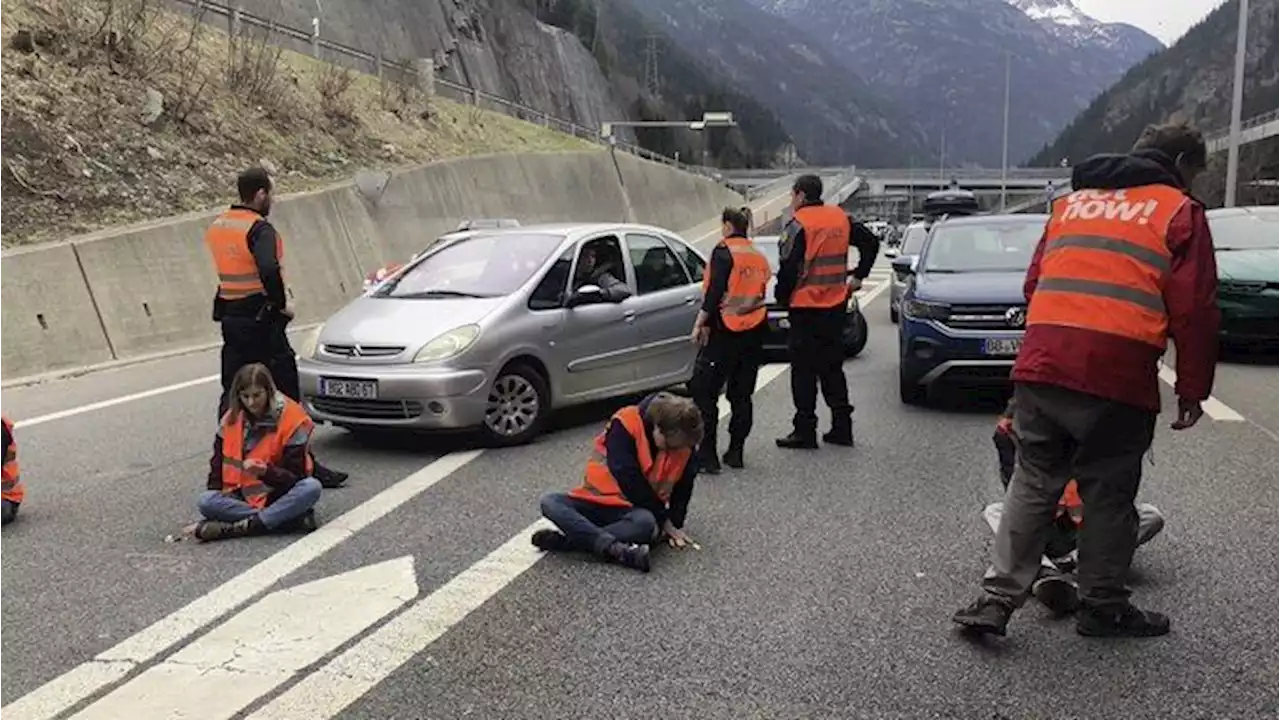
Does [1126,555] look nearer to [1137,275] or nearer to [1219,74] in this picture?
[1137,275]

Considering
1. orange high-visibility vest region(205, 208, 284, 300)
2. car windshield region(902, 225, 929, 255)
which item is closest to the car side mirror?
orange high-visibility vest region(205, 208, 284, 300)

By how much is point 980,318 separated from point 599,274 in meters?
3.05

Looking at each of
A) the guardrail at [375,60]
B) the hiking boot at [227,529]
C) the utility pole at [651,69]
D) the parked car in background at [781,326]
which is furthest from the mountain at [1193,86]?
the hiking boot at [227,529]

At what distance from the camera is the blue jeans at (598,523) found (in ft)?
17.8

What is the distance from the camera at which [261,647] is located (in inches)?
174

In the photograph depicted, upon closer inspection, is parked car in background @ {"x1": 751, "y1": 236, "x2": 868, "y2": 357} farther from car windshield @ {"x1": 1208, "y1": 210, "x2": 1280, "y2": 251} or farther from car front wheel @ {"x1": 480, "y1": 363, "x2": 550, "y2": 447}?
car windshield @ {"x1": 1208, "y1": 210, "x2": 1280, "y2": 251}

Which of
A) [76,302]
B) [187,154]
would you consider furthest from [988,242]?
[187,154]

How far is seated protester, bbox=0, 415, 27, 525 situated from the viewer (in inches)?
243

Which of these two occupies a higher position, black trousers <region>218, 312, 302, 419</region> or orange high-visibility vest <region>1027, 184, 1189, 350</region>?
orange high-visibility vest <region>1027, 184, 1189, 350</region>

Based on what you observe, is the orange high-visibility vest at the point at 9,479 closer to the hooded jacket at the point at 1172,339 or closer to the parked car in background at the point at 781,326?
the hooded jacket at the point at 1172,339

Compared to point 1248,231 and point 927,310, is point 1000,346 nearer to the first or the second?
point 927,310

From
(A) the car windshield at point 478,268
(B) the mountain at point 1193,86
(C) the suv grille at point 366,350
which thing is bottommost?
(B) the mountain at point 1193,86

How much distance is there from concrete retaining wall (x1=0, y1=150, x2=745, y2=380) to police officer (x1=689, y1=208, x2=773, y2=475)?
8456 mm

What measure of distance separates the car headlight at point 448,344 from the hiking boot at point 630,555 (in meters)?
2.74
